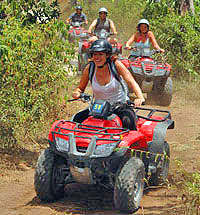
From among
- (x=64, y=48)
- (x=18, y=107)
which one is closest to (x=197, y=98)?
(x=64, y=48)

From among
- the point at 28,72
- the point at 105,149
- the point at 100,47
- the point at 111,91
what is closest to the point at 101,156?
the point at 105,149

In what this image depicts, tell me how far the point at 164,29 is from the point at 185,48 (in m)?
1.30

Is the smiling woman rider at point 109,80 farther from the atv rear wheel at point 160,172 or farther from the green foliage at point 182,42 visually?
the green foliage at point 182,42

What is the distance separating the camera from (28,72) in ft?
22.5

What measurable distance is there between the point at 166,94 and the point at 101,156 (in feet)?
21.1

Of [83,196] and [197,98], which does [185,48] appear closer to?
[197,98]

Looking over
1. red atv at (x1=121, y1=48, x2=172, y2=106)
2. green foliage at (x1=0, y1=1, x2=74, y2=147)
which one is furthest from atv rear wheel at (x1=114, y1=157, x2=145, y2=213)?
red atv at (x1=121, y1=48, x2=172, y2=106)

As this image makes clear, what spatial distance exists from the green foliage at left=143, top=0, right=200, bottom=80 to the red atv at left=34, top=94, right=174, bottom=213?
284 inches

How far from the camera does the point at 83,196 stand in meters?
5.66

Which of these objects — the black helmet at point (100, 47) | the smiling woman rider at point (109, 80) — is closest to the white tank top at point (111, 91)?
the smiling woman rider at point (109, 80)

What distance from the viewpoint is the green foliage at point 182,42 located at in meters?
12.7

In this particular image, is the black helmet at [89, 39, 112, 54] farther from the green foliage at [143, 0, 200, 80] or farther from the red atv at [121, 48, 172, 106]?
the green foliage at [143, 0, 200, 80]

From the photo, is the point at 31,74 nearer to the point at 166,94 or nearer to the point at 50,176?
the point at 50,176

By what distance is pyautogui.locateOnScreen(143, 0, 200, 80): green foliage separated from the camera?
1266 centimetres
